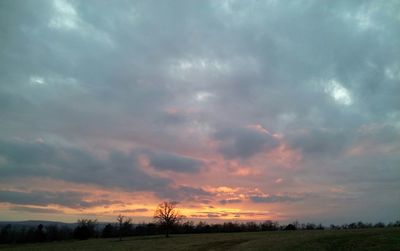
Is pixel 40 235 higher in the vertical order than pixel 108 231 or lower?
lower

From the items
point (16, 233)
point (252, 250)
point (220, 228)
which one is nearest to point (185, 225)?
point (220, 228)

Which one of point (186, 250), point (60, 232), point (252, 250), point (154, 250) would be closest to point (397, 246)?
point (252, 250)

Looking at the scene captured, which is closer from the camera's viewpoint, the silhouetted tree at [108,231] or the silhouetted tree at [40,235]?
the silhouetted tree at [40,235]

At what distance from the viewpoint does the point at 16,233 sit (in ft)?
487

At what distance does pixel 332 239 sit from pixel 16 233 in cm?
14370

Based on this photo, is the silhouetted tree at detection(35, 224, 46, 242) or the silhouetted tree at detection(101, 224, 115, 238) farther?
the silhouetted tree at detection(101, 224, 115, 238)

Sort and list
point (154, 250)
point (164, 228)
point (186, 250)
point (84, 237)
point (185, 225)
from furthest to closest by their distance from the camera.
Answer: point (185, 225), point (84, 237), point (164, 228), point (154, 250), point (186, 250)

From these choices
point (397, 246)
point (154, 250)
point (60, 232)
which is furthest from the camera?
point (60, 232)

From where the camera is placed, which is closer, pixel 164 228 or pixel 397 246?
pixel 397 246

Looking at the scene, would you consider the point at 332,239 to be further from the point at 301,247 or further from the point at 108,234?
the point at 108,234

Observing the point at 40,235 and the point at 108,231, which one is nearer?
the point at 40,235

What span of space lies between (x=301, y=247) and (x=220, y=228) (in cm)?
10979

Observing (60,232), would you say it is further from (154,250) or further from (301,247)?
(301,247)

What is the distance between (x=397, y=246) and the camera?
36.0m
